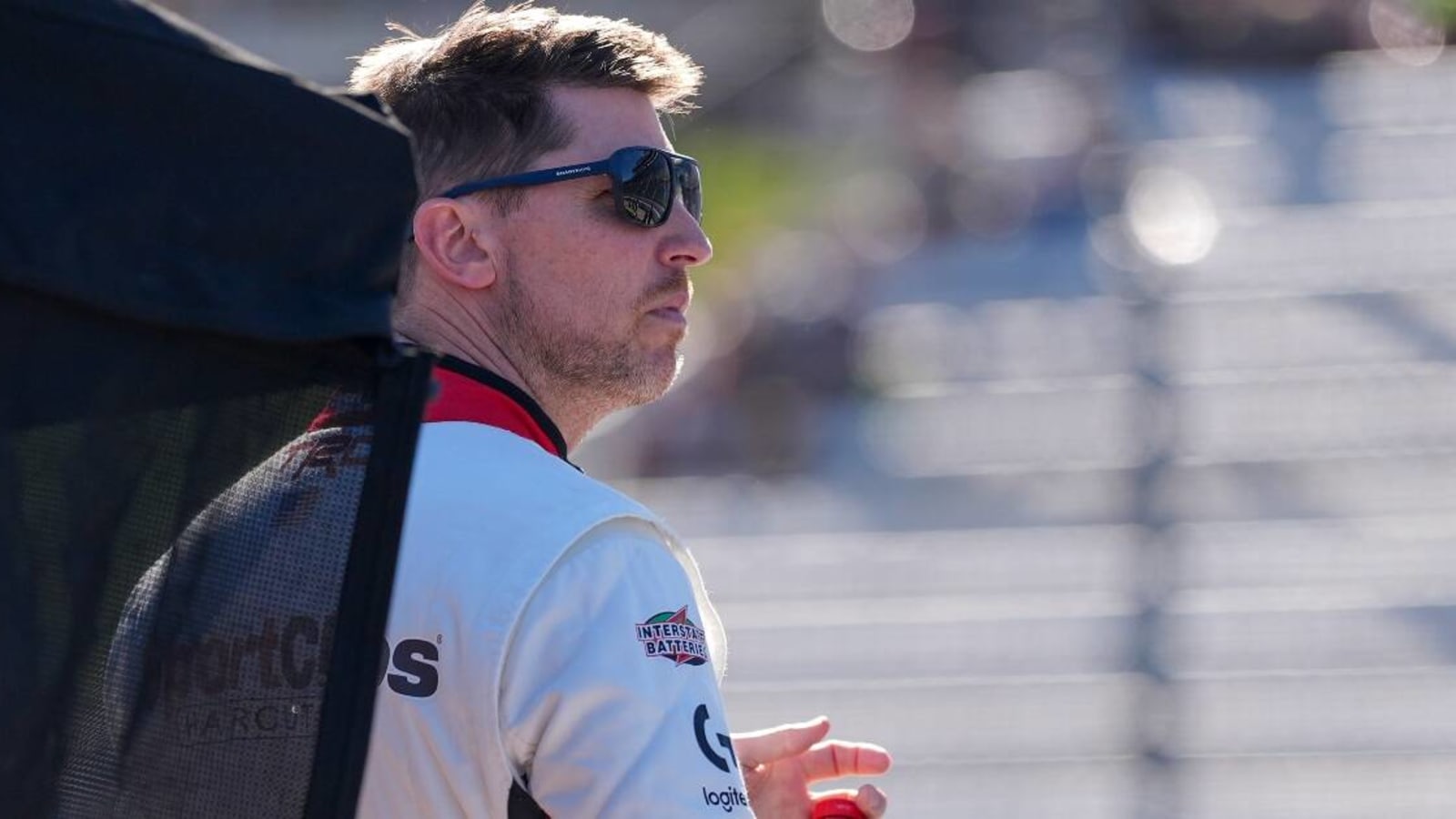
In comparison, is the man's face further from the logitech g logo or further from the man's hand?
the logitech g logo

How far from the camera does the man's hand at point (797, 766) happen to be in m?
1.96

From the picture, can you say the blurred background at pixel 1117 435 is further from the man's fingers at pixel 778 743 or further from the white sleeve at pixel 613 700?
the white sleeve at pixel 613 700

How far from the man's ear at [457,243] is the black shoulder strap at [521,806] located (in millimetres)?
603

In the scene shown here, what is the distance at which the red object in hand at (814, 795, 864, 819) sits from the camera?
196 centimetres

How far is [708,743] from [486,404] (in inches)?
17.6

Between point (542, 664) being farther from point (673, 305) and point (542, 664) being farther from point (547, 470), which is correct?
point (673, 305)

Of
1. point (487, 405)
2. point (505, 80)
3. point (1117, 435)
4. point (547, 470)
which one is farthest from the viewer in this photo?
point (1117, 435)

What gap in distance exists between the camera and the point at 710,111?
47.8ft

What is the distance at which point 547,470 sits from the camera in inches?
66.9

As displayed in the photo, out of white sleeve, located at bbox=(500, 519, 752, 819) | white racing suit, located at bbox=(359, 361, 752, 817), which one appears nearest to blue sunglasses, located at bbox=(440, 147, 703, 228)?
white racing suit, located at bbox=(359, 361, 752, 817)

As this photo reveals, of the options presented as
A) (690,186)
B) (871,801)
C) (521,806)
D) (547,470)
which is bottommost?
(521,806)

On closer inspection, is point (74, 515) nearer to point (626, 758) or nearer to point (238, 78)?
point (238, 78)

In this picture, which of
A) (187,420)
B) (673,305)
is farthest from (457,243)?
(187,420)

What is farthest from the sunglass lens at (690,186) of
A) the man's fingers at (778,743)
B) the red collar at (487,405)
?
the man's fingers at (778,743)
